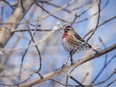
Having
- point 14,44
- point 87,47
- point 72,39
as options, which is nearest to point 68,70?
point 87,47

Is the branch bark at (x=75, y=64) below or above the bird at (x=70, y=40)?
below

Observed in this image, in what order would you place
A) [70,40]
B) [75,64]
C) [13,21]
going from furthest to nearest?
[70,40] → [13,21] → [75,64]

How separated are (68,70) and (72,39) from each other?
3.31 feet

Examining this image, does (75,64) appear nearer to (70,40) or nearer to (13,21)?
(13,21)

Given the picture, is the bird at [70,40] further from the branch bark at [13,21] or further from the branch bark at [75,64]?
the branch bark at [75,64]

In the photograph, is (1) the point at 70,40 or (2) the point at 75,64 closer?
(2) the point at 75,64

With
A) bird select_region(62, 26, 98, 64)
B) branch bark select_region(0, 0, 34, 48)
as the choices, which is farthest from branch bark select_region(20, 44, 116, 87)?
bird select_region(62, 26, 98, 64)

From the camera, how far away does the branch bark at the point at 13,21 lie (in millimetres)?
3305

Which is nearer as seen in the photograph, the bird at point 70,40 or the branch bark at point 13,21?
the branch bark at point 13,21

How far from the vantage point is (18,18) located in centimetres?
339

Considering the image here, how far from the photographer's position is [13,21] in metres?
3.37

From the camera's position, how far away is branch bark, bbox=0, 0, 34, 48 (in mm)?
3305

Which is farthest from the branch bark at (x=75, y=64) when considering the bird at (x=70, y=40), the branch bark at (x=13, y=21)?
the bird at (x=70, y=40)

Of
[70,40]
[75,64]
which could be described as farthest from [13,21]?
[75,64]
